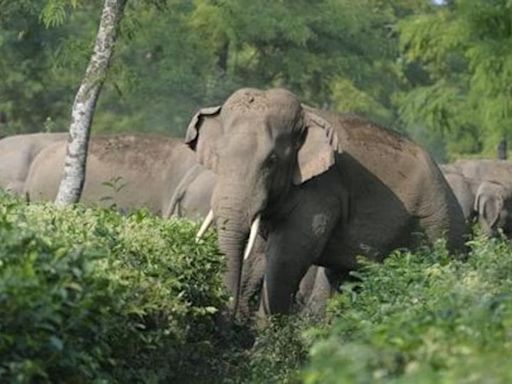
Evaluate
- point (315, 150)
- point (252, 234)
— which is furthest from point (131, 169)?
point (252, 234)

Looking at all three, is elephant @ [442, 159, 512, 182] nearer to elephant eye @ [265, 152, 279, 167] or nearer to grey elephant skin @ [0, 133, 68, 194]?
grey elephant skin @ [0, 133, 68, 194]

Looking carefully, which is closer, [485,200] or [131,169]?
[131,169]

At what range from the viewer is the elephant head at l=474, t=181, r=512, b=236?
29.5 m

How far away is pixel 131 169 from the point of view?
26.1 metres

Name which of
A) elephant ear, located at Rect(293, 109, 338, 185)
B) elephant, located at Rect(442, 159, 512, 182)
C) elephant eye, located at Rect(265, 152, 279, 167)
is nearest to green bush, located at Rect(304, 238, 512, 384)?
elephant eye, located at Rect(265, 152, 279, 167)

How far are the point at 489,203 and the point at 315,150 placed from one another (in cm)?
1276

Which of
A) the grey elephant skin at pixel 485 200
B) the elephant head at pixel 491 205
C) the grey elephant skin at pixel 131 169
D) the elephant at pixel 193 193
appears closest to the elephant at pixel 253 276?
the elephant at pixel 193 193

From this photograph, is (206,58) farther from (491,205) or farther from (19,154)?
(19,154)

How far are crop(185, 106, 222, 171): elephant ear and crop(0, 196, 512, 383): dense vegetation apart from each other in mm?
2299

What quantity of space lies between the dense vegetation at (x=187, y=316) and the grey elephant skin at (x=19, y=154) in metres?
12.5

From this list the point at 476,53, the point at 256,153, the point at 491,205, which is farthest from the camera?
the point at 491,205

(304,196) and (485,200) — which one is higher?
(304,196)

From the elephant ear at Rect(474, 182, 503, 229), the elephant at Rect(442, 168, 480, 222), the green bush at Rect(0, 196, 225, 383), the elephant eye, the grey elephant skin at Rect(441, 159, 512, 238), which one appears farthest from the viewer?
the elephant ear at Rect(474, 182, 503, 229)

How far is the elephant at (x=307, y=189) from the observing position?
16.7 meters
